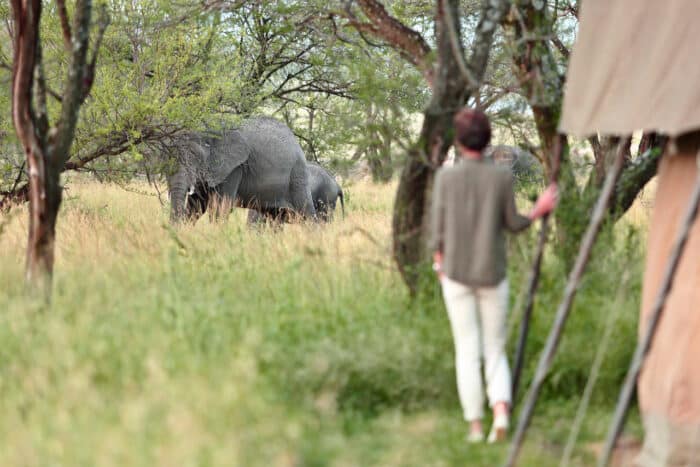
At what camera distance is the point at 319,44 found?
19.4m

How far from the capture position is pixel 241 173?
17406 mm

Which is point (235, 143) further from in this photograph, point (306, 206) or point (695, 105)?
point (695, 105)

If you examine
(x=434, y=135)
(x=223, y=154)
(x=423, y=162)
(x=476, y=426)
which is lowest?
(x=476, y=426)

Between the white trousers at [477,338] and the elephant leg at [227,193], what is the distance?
10.4m

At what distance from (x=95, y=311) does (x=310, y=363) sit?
1566 millimetres

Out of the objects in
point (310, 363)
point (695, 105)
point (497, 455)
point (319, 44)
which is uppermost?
point (319, 44)

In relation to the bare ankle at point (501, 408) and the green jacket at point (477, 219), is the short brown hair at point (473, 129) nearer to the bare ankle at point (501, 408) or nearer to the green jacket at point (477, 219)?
the green jacket at point (477, 219)

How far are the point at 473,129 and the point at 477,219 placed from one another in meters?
0.47

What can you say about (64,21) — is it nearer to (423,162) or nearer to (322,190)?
(423,162)

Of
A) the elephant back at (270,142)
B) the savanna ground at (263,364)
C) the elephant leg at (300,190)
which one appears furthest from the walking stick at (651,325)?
the elephant leg at (300,190)

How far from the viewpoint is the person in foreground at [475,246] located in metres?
5.85

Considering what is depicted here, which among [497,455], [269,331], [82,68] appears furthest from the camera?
[82,68]

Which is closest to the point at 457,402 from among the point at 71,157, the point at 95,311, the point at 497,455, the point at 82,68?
the point at 497,455

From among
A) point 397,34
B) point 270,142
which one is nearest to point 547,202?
point 397,34
